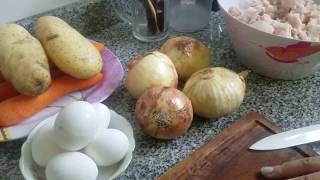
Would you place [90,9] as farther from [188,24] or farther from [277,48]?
[277,48]

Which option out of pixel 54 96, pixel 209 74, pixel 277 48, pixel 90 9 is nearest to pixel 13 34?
pixel 54 96

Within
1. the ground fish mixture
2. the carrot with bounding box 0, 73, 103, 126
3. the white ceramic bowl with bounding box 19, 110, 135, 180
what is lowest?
the white ceramic bowl with bounding box 19, 110, 135, 180

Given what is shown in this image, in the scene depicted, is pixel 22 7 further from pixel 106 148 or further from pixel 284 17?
pixel 284 17

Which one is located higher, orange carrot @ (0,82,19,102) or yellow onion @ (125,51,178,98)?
yellow onion @ (125,51,178,98)

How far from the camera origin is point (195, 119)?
73 cm

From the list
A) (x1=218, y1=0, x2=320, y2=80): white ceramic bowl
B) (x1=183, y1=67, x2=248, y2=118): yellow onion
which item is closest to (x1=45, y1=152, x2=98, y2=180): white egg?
(x1=183, y1=67, x2=248, y2=118): yellow onion

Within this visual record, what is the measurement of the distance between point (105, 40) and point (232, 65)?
0.28 m

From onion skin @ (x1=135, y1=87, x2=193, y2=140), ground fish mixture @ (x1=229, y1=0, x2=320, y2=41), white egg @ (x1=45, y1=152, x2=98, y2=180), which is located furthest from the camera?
ground fish mixture @ (x1=229, y1=0, x2=320, y2=41)

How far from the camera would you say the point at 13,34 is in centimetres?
70

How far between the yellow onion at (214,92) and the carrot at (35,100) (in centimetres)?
18

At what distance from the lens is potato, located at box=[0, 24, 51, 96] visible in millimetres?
656

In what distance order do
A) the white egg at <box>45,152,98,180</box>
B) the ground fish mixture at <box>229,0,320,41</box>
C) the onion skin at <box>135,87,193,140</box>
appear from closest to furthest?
the white egg at <box>45,152,98,180</box> < the onion skin at <box>135,87,193,140</box> < the ground fish mixture at <box>229,0,320,41</box>

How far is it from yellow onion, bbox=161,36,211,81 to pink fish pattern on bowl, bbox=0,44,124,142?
4.0 inches

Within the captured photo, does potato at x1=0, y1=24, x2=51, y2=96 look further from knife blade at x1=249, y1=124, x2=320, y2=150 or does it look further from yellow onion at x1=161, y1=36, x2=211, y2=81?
knife blade at x1=249, y1=124, x2=320, y2=150
